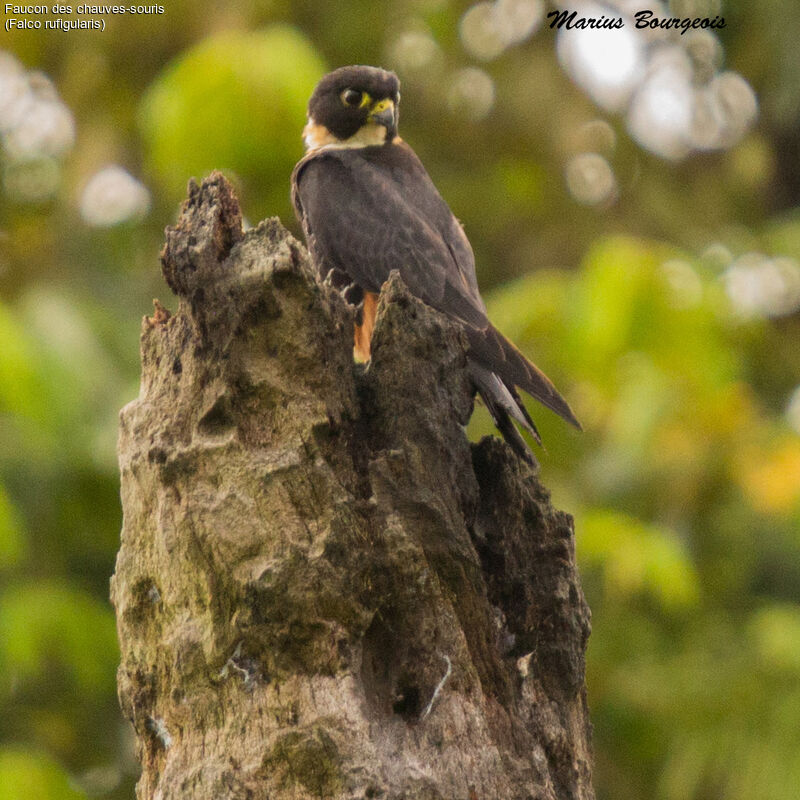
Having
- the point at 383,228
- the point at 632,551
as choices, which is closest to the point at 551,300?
the point at 632,551

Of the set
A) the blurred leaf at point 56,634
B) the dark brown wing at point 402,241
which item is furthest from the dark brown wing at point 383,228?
the blurred leaf at point 56,634

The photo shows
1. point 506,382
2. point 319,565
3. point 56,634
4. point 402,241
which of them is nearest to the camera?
point 319,565

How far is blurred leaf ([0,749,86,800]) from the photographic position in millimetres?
5582

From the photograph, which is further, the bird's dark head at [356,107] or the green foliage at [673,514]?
the green foliage at [673,514]

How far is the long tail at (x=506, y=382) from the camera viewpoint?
139 inches

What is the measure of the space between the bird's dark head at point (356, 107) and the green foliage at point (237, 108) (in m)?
1.89

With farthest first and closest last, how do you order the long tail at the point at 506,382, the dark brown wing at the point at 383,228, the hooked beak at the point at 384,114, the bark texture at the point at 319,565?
the hooked beak at the point at 384,114 < the dark brown wing at the point at 383,228 < the long tail at the point at 506,382 < the bark texture at the point at 319,565

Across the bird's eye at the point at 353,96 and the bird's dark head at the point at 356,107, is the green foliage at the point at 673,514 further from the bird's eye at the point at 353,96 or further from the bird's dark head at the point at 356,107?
the bird's eye at the point at 353,96

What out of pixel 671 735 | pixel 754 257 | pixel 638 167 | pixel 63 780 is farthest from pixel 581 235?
pixel 63 780

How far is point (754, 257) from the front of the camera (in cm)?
852

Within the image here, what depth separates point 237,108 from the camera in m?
7.30

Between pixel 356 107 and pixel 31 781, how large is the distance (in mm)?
3439

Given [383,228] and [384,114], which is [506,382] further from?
[384,114]

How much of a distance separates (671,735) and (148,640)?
20.1ft
